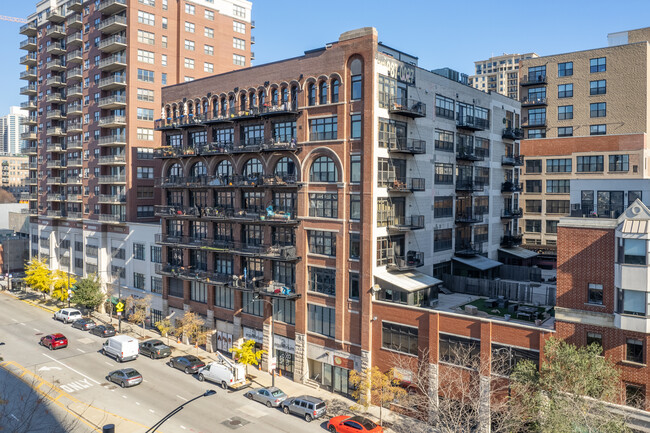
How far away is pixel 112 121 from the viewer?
73188 millimetres

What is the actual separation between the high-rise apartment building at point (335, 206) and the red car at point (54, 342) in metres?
11.9

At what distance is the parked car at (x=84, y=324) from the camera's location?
64.8 metres

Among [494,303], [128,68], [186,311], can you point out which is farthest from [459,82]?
[128,68]

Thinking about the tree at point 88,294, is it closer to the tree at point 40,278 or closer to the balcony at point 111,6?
the tree at point 40,278

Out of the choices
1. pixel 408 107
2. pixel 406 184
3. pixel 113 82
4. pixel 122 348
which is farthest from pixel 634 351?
pixel 113 82

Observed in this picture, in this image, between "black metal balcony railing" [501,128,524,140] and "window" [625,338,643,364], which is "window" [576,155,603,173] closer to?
"black metal balcony railing" [501,128,524,140]

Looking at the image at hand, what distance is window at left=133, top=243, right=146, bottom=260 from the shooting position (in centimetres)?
6881

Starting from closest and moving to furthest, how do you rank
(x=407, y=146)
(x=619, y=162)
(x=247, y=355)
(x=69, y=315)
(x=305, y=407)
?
(x=305, y=407) < (x=407, y=146) < (x=247, y=355) < (x=619, y=162) < (x=69, y=315)

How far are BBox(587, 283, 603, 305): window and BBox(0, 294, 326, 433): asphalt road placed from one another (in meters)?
21.6

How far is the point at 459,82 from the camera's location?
54.4 meters

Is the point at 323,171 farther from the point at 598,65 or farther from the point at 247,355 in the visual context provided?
the point at 598,65

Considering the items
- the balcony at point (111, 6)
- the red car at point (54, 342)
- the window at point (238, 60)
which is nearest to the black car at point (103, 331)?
the red car at point (54, 342)

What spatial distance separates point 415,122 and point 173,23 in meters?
46.0

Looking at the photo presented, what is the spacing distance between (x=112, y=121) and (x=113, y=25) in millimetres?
13690
